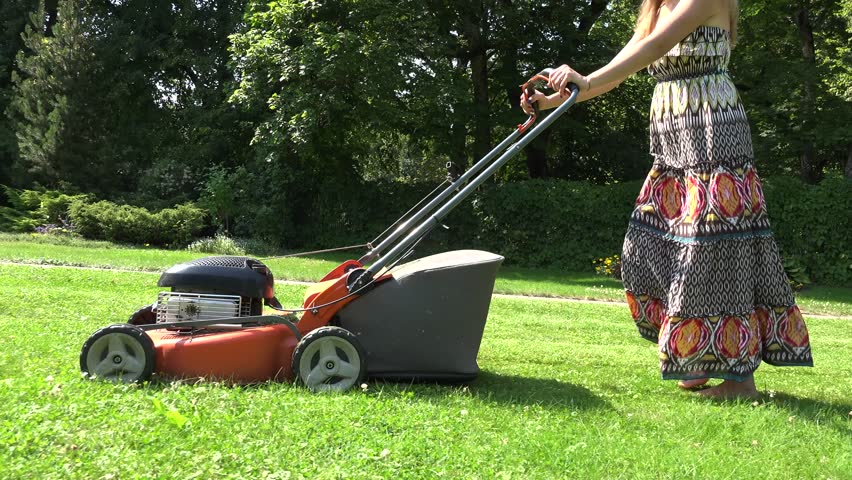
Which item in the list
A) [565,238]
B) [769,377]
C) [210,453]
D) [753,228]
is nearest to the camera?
[210,453]

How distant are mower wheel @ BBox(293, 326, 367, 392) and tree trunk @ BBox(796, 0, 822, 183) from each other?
1641cm

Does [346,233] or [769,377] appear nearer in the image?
[769,377]

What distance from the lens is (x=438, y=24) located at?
1820cm

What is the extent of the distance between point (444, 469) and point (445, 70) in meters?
15.5

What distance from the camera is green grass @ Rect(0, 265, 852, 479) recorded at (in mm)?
2738

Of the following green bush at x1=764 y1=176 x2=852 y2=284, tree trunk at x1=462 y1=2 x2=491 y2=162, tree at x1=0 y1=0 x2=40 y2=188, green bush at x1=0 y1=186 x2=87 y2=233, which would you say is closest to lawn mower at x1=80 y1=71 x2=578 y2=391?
green bush at x1=764 y1=176 x2=852 y2=284

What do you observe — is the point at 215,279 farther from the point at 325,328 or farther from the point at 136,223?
the point at 136,223

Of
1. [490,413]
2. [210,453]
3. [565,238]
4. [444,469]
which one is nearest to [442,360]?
[490,413]

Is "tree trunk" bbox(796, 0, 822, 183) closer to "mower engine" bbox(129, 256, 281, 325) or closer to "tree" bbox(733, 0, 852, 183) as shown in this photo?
"tree" bbox(733, 0, 852, 183)

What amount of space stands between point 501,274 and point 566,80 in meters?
11.4

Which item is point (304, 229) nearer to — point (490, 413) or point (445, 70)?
point (445, 70)

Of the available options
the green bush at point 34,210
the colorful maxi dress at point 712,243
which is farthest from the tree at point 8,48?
the colorful maxi dress at point 712,243

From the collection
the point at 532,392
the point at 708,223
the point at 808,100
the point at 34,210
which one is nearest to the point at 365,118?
the point at 34,210

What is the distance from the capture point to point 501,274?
15.2 m
